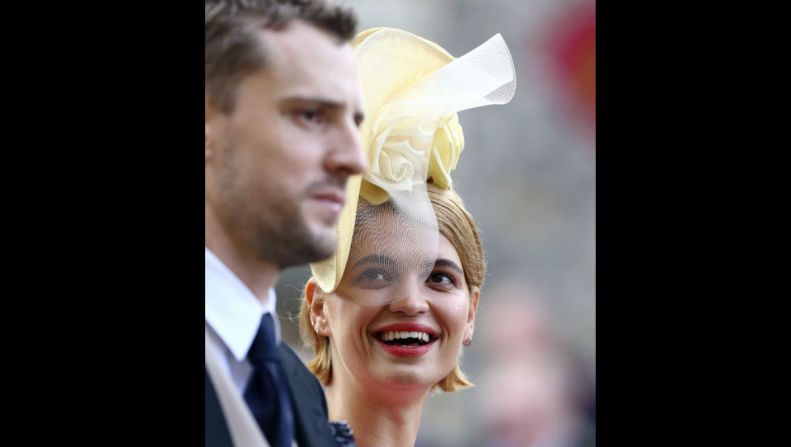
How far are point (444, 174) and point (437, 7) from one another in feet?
1.00

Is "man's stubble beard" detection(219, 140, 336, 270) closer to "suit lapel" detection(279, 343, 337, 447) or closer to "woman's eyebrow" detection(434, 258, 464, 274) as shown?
"suit lapel" detection(279, 343, 337, 447)

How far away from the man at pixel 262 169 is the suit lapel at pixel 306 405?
0.21ft

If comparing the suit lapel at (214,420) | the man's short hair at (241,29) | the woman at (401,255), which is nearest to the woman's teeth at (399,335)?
the woman at (401,255)

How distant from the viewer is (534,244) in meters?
1.91

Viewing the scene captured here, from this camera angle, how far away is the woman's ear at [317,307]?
1.84 meters

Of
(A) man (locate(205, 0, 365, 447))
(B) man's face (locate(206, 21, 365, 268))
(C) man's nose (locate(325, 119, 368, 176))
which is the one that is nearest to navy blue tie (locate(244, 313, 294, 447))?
(A) man (locate(205, 0, 365, 447))

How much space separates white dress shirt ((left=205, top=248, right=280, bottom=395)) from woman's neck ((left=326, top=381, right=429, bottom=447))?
426 millimetres

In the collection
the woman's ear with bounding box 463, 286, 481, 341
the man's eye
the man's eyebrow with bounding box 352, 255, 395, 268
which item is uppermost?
the man's eye

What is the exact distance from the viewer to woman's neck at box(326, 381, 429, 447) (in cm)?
183

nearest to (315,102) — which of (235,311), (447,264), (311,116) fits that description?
(311,116)

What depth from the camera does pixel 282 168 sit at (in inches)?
54.2

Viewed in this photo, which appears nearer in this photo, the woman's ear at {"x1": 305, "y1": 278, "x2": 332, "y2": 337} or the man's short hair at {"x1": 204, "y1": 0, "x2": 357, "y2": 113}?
the man's short hair at {"x1": 204, "y1": 0, "x2": 357, "y2": 113}

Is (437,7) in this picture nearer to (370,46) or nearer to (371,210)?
(370,46)

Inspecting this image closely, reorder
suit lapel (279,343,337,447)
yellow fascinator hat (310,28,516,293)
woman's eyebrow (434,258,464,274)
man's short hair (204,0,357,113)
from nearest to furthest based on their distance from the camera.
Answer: man's short hair (204,0,357,113), suit lapel (279,343,337,447), yellow fascinator hat (310,28,516,293), woman's eyebrow (434,258,464,274)
